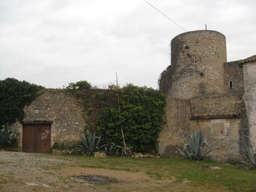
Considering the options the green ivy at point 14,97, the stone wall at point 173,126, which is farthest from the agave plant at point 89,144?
the stone wall at point 173,126

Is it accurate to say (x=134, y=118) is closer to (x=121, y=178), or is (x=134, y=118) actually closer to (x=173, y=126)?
(x=173, y=126)

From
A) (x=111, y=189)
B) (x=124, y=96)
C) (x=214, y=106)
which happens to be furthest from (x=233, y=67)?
(x=111, y=189)

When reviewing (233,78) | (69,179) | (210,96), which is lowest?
(69,179)

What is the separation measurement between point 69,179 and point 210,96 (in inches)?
496

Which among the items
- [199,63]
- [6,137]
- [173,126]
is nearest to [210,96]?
[173,126]

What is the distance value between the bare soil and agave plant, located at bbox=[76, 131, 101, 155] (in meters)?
4.64

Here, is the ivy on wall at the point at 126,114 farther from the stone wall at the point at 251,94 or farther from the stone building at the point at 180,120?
the stone wall at the point at 251,94

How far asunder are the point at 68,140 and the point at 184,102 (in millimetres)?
7284

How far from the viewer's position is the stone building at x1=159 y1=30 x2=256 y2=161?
17.8m

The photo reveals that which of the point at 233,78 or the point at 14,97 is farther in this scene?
the point at 233,78

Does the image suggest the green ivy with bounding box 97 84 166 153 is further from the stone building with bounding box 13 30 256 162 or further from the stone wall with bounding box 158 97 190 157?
the stone building with bounding box 13 30 256 162

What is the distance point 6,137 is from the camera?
16.3 m

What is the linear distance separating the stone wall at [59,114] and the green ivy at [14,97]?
302mm

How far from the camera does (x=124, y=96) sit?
17609mm
